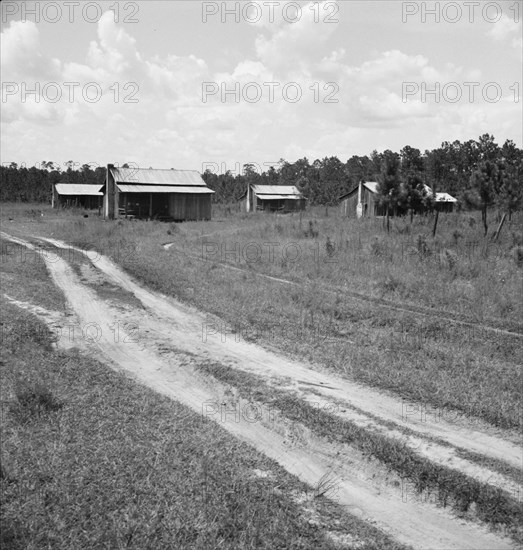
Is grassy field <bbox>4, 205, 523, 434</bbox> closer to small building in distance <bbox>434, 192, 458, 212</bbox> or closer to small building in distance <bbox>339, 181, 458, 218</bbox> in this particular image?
small building in distance <bbox>339, 181, 458, 218</bbox>

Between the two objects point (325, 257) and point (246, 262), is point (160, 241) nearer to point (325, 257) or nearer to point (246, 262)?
point (246, 262)

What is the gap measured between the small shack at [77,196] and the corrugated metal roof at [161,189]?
70.6ft

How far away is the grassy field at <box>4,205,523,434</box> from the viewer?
8.23m

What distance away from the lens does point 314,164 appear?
117750mm

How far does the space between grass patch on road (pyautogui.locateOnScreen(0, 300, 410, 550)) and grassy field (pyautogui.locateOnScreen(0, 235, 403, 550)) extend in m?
0.01

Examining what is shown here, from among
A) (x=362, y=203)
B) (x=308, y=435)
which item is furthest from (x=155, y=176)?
(x=308, y=435)

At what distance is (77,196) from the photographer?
66.4 metres

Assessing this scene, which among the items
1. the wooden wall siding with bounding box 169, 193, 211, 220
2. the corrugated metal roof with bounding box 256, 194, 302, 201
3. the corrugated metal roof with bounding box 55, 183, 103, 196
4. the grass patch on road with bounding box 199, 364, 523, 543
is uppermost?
the corrugated metal roof with bounding box 55, 183, 103, 196

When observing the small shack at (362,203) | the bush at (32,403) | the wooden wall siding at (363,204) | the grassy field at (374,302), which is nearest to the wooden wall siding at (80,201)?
the wooden wall siding at (363,204)

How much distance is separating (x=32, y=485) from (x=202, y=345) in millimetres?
5027

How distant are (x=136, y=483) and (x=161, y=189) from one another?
42.0 metres

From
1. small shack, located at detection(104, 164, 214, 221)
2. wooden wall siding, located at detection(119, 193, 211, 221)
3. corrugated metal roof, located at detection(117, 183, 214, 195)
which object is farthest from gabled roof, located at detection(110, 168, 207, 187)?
wooden wall siding, located at detection(119, 193, 211, 221)

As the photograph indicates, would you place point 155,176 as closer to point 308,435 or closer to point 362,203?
point 362,203

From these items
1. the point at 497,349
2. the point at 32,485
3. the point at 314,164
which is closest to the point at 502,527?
the point at 32,485
